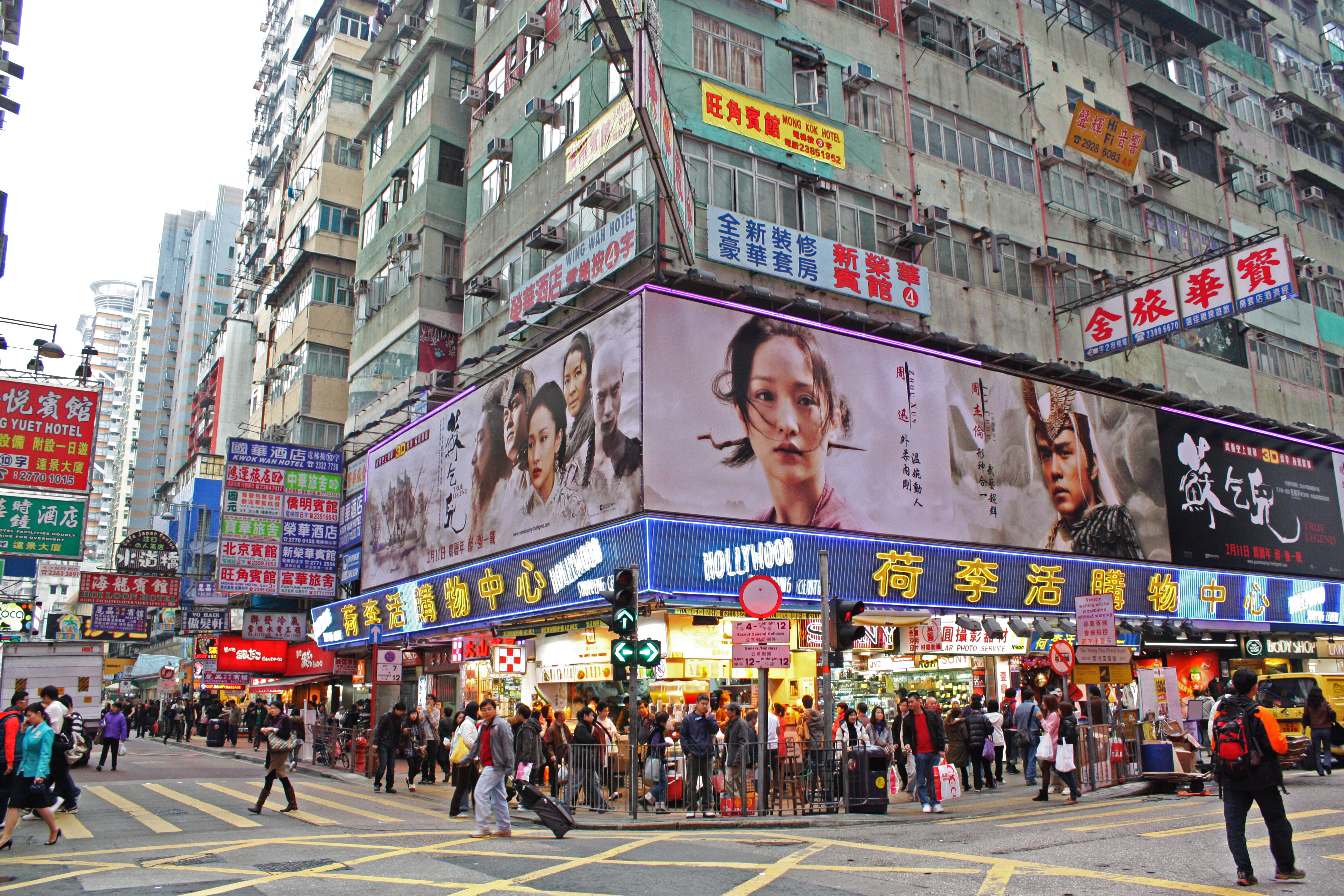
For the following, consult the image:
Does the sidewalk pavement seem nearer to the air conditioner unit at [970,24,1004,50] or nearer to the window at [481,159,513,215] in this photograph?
the window at [481,159,513,215]

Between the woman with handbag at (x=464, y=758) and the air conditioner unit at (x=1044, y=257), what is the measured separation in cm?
2095

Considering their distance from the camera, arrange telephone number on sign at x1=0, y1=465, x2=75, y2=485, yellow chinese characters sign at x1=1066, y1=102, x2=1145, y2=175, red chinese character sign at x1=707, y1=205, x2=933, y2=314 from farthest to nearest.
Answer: yellow chinese characters sign at x1=1066, y1=102, x2=1145, y2=175, red chinese character sign at x1=707, y1=205, x2=933, y2=314, telephone number on sign at x1=0, y1=465, x2=75, y2=485

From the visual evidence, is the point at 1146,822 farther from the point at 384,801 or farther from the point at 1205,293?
the point at 1205,293

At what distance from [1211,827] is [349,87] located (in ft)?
154

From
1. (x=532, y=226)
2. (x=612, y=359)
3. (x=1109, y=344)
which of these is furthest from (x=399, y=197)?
(x=1109, y=344)

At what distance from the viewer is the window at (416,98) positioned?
115ft

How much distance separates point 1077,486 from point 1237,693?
1980 centimetres

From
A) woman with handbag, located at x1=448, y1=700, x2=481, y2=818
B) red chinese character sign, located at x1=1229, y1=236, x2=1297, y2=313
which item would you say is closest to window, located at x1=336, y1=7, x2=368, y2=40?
red chinese character sign, located at x1=1229, y1=236, x2=1297, y2=313

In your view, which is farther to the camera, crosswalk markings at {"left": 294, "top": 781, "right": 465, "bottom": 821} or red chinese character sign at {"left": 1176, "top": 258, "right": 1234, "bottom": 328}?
red chinese character sign at {"left": 1176, "top": 258, "right": 1234, "bottom": 328}

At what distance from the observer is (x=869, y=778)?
46.6 feet

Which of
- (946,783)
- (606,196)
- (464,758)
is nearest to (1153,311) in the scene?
(606,196)

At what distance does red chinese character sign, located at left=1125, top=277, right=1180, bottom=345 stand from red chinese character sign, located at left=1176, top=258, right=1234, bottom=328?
201 millimetres

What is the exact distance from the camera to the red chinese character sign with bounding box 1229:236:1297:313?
23453mm

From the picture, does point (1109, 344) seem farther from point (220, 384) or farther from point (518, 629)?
point (220, 384)
